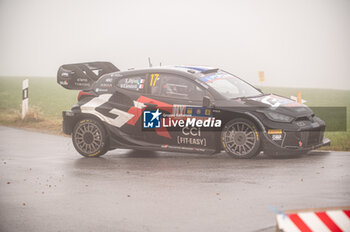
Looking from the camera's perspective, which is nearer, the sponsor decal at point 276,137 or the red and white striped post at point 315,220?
the red and white striped post at point 315,220

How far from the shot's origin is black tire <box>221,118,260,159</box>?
36.5ft

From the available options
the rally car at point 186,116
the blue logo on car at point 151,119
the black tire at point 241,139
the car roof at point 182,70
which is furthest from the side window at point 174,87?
the black tire at point 241,139

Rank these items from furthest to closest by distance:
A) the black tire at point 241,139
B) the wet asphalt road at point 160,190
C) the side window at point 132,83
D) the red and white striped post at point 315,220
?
the side window at point 132,83
the black tire at point 241,139
the wet asphalt road at point 160,190
the red and white striped post at point 315,220

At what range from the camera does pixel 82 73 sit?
13477 millimetres

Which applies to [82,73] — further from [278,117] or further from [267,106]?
[278,117]

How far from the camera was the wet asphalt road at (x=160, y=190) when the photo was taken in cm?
707

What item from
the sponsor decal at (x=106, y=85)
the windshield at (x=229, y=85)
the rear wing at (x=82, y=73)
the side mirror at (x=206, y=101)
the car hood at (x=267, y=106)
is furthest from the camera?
the rear wing at (x=82, y=73)

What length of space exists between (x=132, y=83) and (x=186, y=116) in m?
1.42

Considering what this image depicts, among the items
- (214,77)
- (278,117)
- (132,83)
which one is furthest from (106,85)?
(278,117)

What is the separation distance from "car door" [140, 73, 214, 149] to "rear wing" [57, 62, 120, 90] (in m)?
1.89

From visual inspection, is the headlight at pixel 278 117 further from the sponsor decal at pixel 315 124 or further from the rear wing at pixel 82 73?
the rear wing at pixel 82 73

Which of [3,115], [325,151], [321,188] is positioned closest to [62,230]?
[321,188]

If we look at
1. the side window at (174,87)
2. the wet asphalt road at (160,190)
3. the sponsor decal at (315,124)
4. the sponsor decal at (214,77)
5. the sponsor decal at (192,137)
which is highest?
the sponsor decal at (214,77)

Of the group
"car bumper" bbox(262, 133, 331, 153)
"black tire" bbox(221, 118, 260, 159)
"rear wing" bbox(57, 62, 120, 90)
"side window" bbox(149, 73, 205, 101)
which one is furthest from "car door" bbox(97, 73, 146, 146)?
"car bumper" bbox(262, 133, 331, 153)
